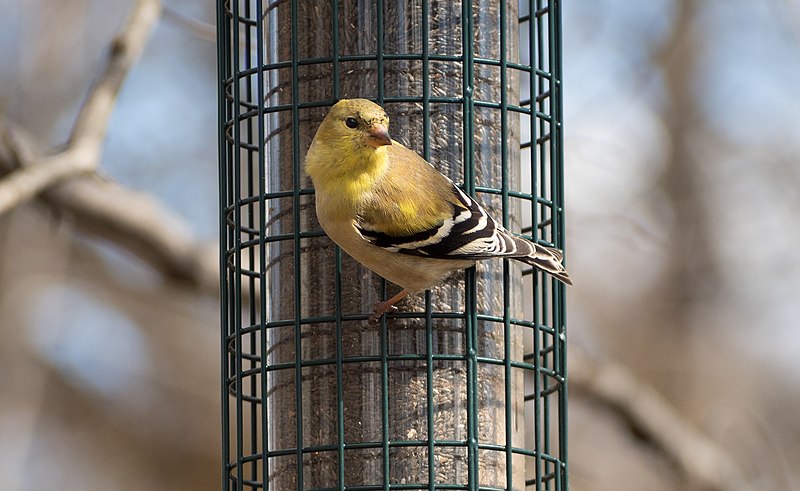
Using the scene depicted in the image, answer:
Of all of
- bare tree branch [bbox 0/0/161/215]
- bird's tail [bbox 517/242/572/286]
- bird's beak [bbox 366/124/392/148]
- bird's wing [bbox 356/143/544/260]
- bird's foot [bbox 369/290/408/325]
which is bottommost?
bird's foot [bbox 369/290/408/325]

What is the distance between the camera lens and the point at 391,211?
21.5 feet

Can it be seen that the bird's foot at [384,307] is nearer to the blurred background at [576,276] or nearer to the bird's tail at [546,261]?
the bird's tail at [546,261]

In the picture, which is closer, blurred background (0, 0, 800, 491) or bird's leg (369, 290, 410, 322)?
bird's leg (369, 290, 410, 322)

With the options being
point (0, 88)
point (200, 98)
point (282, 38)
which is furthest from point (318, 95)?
point (200, 98)

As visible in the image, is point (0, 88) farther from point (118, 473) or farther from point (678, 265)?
point (678, 265)

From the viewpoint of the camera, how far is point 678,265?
16.5 meters

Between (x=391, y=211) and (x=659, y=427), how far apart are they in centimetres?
660

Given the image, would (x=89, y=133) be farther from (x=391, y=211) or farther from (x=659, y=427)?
(x=659, y=427)

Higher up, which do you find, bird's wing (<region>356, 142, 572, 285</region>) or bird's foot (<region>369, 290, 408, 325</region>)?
bird's wing (<region>356, 142, 572, 285</region>)

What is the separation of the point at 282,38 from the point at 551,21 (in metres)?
1.41

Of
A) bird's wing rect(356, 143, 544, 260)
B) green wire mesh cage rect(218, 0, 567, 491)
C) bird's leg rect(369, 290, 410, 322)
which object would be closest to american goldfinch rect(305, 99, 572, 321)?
bird's wing rect(356, 143, 544, 260)

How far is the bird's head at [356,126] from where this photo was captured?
21.0 ft

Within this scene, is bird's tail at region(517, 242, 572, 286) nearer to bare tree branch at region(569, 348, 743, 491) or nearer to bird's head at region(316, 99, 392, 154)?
bird's head at region(316, 99, 392, 154)

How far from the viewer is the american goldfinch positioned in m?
6.53
